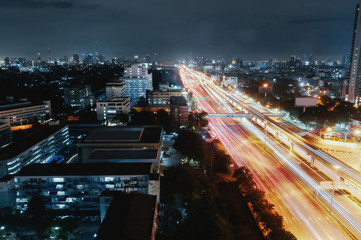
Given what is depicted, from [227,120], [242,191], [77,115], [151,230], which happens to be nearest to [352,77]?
[227,120]

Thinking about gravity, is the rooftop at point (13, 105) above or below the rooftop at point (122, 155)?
above

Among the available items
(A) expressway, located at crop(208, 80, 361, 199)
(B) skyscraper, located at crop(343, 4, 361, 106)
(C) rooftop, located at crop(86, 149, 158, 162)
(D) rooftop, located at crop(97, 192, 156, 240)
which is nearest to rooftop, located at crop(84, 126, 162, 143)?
(C) rooftop, located at crop(86, 149, 158, 162)

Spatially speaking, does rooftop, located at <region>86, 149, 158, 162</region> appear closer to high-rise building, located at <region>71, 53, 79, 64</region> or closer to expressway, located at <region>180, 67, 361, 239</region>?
expressway, located at <region>180, 67, 361, 239</region>

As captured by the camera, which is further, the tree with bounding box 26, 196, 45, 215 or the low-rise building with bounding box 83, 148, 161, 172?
the low-rise building with bounding box 83, 148, 161, 172

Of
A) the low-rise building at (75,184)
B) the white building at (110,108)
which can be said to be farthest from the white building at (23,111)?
the low-rise building at (75,184)

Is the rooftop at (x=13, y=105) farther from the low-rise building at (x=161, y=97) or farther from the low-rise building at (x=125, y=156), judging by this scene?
the low-rise building at (x=125, y=156)

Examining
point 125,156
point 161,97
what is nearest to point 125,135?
point 125,156
